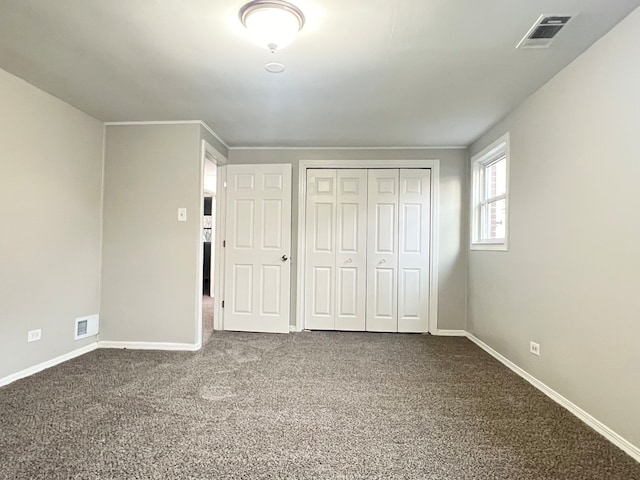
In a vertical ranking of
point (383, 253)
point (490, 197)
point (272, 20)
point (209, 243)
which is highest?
point (272, 20)

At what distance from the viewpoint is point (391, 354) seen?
3.32 metres

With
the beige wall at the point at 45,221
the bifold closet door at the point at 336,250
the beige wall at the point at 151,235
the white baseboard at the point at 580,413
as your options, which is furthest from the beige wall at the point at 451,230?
the beige wall at the point at 45,221

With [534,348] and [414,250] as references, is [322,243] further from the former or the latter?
[534,348]

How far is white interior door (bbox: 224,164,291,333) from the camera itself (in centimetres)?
407

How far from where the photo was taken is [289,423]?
6.50 ft

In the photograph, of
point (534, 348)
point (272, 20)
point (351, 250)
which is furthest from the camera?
point (351, 250)

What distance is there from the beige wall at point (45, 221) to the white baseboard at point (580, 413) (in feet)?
12.7

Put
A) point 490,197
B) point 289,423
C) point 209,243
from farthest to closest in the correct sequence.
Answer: point 209,243 < point 490,197 < point 289,423


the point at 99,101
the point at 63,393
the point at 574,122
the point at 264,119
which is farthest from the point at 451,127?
the point at 63,393

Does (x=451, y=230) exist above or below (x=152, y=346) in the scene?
above

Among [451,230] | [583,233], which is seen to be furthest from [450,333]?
[583,233]

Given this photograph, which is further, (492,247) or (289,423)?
(492,247)

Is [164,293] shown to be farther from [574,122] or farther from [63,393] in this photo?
[574,122]

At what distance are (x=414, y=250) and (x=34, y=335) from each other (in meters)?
3.77
